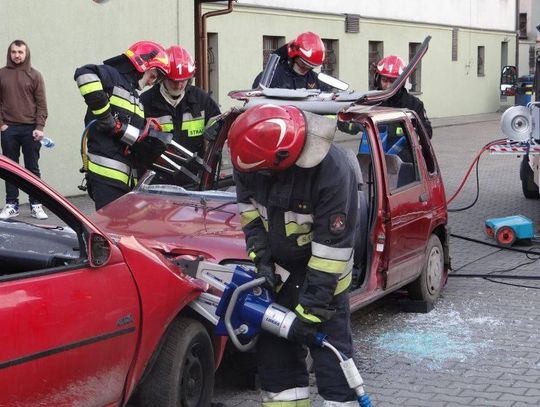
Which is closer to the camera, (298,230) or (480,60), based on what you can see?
(298,230)

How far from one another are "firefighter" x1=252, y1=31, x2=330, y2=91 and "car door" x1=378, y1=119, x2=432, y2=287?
4.69 ft

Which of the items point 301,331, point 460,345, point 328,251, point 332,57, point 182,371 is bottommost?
point 460,345

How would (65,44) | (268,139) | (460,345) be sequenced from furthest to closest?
1. (65,44)
2. (460,345)
3. (268,139)

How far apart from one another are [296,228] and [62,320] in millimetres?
1070

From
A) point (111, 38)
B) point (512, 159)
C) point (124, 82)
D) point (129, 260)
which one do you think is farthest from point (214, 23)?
point (129, 260)

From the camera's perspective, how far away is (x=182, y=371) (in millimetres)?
4664

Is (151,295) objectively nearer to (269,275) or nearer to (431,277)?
(269,275)

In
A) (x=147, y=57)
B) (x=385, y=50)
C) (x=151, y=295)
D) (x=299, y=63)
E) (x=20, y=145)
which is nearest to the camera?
(x=151, y=295)

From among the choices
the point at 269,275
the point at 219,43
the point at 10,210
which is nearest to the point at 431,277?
the point at 269,275

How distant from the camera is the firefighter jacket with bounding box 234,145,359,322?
4.18m

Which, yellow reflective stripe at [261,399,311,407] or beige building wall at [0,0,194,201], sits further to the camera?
beige building wall at [0,0,194,201]

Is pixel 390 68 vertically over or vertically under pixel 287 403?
over

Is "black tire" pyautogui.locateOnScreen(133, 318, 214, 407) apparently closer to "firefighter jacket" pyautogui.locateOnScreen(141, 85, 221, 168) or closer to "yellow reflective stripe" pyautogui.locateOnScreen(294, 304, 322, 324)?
"yellow reflective stripe" pyautogui.locateOnScreen(294, 304, 322, 324)

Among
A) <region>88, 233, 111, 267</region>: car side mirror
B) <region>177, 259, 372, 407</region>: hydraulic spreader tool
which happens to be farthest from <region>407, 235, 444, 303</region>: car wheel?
<region>88, 233, 111, 267</region>: car side mirror
